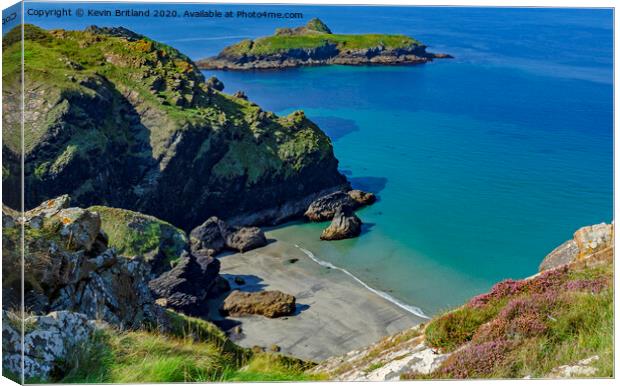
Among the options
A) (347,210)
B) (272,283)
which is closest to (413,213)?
(347,210)

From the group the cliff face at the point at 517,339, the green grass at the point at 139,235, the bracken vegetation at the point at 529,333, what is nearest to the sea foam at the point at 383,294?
the green grass at the point at 139,235

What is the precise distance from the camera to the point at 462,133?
38906 mm

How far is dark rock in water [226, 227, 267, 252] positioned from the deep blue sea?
96.8 inches

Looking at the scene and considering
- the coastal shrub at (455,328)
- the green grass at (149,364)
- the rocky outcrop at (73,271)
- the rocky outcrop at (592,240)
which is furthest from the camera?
the rocky outcrop at (592,240)

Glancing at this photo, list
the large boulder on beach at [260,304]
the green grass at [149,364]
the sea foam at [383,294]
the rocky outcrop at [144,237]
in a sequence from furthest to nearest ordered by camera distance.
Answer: the rocky outcrop at [144,237] < the large boulder on beach at [260,304] < the sea foam at [383,294] < the green grass at [149,364]

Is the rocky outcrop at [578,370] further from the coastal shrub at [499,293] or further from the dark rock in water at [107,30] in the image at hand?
the dark rock in water at [107,30]

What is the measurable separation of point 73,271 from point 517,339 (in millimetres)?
8017

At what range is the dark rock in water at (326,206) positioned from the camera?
50.1 m

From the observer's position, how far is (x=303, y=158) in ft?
180

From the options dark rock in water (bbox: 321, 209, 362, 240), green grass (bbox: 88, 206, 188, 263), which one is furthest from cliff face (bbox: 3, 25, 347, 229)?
dark rock in water (bbox: 321, 209, 362, 240)

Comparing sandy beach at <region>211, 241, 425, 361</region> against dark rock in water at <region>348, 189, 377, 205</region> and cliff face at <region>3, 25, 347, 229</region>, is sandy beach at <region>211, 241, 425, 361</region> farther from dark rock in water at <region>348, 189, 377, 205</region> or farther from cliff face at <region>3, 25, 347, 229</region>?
dark rock in water at <region>348, 189, 377, 205</region>

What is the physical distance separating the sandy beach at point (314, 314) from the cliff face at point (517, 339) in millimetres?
15340

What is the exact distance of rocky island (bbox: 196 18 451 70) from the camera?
1427 inches

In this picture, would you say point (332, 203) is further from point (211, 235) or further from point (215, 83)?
point (215, 83)
